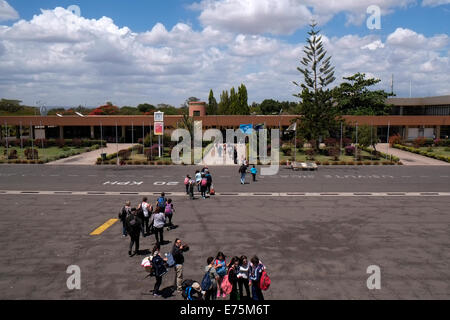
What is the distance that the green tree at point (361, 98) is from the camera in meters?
64.6

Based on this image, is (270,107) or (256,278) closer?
(256,278)

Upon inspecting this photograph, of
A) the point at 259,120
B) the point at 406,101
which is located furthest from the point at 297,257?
the point at 406,101

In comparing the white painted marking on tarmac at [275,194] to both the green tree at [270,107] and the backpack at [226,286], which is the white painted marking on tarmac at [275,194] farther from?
the green tree at [270,107]

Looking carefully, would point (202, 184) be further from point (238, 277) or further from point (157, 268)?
point (238, 277)

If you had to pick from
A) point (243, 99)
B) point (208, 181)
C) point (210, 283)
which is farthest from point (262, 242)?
point (243, 99)

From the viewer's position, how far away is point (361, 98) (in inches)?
2562

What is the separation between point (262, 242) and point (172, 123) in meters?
42.9

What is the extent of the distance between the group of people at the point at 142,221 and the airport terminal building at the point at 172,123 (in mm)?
38506

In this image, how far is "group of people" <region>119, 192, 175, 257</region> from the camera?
11516mm

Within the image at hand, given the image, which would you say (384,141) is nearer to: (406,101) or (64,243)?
(406,101)

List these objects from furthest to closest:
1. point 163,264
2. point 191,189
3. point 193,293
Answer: point 191,189, point 163,264, point 193,293
